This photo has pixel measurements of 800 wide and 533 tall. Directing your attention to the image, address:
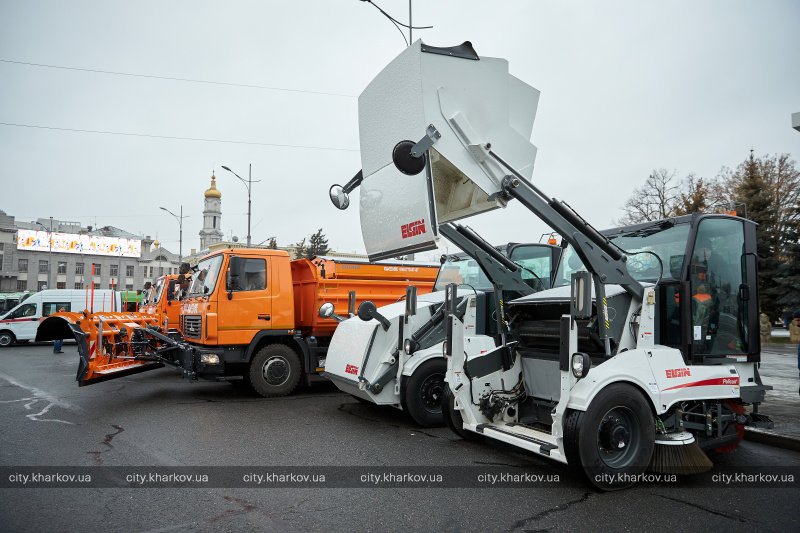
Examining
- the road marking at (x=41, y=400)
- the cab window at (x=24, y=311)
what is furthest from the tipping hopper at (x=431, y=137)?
the cab window at (x=24, y=311)

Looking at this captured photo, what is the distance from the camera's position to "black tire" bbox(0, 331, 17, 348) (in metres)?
22.2

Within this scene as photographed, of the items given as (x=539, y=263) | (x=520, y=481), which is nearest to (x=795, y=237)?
(x=539, y=263)

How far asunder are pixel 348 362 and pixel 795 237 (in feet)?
71.7

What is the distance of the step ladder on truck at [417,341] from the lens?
6613 mm

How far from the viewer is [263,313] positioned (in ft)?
31.2

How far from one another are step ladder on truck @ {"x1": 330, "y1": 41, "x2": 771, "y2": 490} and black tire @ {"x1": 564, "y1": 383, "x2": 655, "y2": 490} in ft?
0.04

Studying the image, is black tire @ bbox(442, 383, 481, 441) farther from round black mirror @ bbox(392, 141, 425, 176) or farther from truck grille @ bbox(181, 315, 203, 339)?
truck grille @ bbox(181, 315, 203, 339)

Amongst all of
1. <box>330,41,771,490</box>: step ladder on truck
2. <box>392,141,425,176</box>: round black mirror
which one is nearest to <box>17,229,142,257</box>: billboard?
<box>330,41,771,490</box>: step ladder on truck

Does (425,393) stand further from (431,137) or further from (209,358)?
(209,358)

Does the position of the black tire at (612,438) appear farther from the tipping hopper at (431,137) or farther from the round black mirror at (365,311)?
the round black mirror at (365,311)

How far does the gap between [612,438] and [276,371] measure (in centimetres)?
653

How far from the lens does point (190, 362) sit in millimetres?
8711

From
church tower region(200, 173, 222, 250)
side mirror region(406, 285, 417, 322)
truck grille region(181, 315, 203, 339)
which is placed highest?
church tower region(200, 173, 222, 250)

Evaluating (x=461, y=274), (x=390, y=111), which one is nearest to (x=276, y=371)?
(x=461, y=274)
